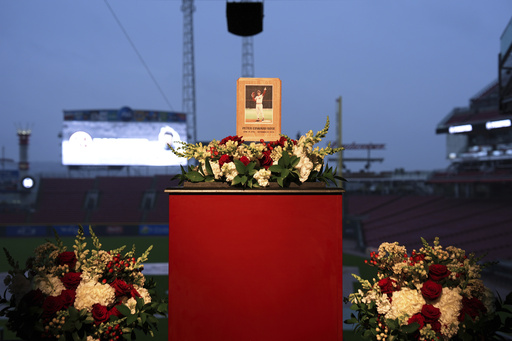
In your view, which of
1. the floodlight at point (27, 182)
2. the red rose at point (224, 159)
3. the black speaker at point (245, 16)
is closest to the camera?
the red rose at point (224, 159)

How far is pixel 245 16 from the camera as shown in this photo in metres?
8.17

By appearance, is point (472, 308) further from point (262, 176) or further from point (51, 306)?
point (51, 306)

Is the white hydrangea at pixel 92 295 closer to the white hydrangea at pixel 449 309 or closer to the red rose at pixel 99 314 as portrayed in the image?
the red rose at pixel 99 314

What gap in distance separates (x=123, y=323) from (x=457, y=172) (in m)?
29.1

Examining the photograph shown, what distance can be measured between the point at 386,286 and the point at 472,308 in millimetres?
640

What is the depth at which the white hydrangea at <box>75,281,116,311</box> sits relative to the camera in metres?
3.02

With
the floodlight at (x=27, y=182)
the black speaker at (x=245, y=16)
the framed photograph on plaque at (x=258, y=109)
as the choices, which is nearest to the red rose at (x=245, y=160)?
the framed photograph on plaque at (x=258, y=109)

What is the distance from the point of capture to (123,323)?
309 centimetres

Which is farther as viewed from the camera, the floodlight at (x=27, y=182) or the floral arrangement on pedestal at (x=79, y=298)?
the floodlight at (x=27, y=182)

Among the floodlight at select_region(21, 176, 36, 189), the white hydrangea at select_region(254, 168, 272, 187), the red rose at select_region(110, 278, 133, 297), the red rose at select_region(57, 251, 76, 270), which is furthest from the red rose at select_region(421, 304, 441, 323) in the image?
the floodlight at select_region(21, 176, 36, 189)

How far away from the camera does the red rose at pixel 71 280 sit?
3.10 meters

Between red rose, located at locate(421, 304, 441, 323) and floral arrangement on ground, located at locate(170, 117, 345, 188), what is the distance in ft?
3.95

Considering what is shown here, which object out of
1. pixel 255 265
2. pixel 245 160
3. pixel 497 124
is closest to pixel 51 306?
pixel 255 265


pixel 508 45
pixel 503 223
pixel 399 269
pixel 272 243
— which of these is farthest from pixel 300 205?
pixel 503 223
